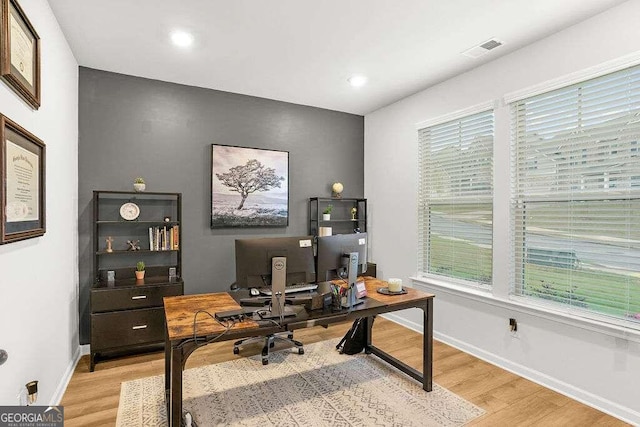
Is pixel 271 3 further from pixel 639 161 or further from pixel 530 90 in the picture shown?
pixel 639 161

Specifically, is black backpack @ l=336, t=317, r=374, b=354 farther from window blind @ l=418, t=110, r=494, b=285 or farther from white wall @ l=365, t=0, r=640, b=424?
window blind @ l=418, t=110, r=494, b=285

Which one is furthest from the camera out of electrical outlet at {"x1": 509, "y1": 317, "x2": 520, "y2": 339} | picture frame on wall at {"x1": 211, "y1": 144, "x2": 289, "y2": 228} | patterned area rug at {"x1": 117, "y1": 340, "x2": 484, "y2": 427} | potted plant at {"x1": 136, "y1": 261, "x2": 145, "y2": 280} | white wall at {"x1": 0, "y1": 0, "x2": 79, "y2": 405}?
picture frame on wall at {"x1": 211, "y1": 144, "x2": 289, "y2": 228}

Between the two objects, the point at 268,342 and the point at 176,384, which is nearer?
the point at 176,384

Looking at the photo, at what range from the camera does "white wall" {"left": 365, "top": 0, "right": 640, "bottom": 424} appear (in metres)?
2.33

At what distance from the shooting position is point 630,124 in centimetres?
228

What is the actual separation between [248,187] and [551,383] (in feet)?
11.3

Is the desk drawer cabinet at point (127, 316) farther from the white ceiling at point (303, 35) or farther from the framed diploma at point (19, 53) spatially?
the white ceiling at point (303, 35)

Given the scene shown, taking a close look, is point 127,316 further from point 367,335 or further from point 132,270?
point 367,335

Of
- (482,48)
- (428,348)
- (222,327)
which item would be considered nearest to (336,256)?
Result: (222,327)

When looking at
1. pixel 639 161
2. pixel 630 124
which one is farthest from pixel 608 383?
pixel 630 124

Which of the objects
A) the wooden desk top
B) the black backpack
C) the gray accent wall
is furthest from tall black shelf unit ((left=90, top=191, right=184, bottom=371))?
the black backpack

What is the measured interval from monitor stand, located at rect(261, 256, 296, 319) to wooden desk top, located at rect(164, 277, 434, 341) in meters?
0.17

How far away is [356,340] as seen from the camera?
3.27 metres

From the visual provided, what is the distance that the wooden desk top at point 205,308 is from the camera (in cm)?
186
